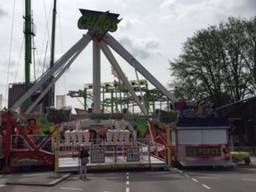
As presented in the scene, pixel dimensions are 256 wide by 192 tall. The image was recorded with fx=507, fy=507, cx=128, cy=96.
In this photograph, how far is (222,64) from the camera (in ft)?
211

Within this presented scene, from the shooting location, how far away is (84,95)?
94.3 meters

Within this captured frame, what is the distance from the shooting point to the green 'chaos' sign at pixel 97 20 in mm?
49531

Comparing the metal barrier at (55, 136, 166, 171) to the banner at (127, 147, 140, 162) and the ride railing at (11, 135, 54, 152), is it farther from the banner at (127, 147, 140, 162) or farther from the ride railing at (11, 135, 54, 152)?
the ride railing at (11, 135, 54, 152)

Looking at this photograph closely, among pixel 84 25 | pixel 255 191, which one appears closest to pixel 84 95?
pixel 84 25

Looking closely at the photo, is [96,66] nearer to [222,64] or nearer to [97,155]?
[222,64]

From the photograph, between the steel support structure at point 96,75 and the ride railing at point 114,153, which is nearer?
the ride railing at point 114,153

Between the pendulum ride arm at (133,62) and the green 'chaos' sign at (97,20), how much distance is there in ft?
7.98

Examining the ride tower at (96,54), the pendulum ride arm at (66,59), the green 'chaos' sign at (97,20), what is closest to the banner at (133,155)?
the ride tower at (96,54)

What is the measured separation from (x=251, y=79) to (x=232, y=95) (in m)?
3.12

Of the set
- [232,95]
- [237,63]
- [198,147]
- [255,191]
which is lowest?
[255,191]

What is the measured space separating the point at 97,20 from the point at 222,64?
2101 cm

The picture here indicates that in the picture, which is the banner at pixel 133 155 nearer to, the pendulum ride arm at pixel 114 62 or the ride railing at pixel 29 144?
the ride railing at pixel 29 144

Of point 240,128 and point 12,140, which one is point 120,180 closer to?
point 12,140

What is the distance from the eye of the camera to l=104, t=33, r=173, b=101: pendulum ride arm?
174ft
